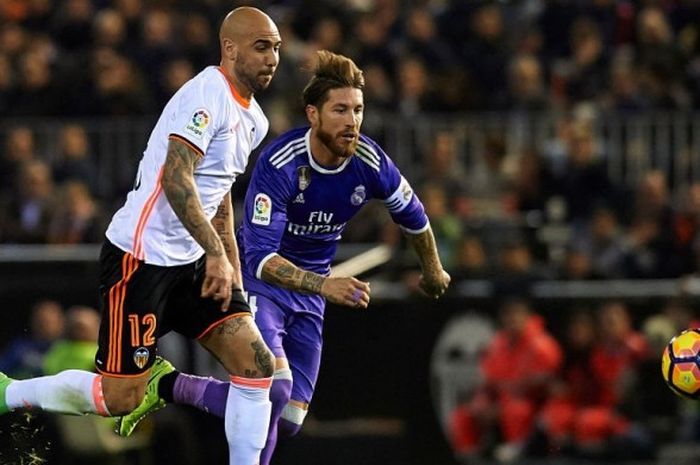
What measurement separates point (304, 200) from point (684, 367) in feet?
8.40

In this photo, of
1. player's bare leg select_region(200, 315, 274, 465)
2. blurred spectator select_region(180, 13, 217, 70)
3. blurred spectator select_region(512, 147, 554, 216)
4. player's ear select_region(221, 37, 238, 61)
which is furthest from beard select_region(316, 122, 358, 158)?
blurred spectator select_region(180, 13, 217, 70)

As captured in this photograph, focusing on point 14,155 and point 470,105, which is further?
point 14,155

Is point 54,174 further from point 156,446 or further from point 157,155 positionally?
point 157,155

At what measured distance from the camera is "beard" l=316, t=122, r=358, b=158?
9766mm

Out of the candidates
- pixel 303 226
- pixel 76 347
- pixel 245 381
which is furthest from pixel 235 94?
pixel 76 347

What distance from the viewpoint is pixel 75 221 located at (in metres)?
16.9

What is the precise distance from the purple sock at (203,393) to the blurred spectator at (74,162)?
786cm

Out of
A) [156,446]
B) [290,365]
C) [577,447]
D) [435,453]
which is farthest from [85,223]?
[290,365]

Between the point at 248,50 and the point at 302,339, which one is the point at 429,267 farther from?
the point at 248,50

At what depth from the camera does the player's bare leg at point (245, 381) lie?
30.6ft

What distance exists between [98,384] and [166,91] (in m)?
9.12

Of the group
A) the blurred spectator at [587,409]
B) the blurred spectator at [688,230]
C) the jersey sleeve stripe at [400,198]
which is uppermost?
the jersey sleeve stripe at [400,198]

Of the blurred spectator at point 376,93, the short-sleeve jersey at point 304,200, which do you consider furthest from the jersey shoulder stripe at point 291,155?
the blurred spectator at point 376,93

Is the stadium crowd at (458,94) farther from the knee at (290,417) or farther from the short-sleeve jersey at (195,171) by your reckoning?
the short-sleeve jersey at (195,171)
